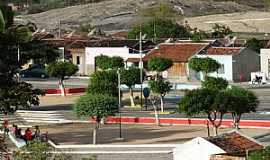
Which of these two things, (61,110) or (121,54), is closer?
(61,110)

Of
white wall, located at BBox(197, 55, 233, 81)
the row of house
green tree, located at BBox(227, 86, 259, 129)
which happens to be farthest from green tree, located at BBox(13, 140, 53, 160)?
white wall, located at BBox(197, 55, 233, 81)

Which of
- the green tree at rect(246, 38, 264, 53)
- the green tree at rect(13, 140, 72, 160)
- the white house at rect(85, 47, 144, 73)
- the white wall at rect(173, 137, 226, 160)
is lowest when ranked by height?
the white wall at rect(173, 137, 226, 160)

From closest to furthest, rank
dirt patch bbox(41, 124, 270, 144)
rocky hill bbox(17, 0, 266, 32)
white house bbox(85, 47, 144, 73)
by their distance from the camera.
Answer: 1. dirt patch bbox(41, 124, 270, 144)
2. white house bbox(85, 47, 144, 73)
3. rocky hill bbox(17, 0, 266, 32)

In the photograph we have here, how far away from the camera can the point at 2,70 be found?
33031 mm

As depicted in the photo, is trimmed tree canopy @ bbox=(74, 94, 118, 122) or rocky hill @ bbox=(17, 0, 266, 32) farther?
rocky hill @ bbox=(17, 0, 266, 32)

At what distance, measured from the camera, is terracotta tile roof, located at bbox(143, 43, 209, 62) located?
60.1 metres

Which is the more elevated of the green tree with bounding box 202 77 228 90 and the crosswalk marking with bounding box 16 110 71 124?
the green tree with bounding box 202 77 228 90

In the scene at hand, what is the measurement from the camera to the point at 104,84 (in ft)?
123

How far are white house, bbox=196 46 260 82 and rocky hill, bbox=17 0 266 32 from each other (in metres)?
55.2

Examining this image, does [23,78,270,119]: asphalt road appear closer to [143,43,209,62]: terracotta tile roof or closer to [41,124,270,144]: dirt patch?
[41,124,270,144]: dirt patch

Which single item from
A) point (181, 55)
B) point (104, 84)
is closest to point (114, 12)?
point (181, 55)

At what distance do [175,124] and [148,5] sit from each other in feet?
339

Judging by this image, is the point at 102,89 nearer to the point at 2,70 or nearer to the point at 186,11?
the point at 2,70

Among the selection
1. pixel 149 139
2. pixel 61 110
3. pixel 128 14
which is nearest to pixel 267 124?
pixel 149 139
